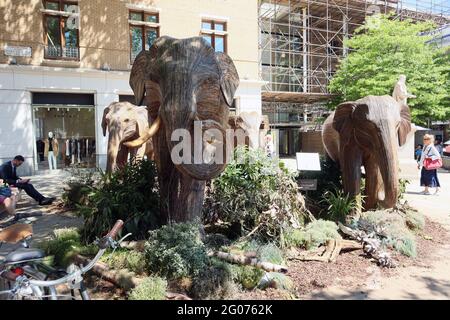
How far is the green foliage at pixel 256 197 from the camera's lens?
4.86m

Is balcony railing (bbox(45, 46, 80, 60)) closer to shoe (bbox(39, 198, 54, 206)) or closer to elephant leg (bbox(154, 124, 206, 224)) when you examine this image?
shoe (bbox(39, 198, 54, 206))

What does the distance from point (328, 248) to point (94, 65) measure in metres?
13.3

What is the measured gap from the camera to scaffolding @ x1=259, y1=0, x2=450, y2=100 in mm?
23047

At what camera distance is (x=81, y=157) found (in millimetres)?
15273

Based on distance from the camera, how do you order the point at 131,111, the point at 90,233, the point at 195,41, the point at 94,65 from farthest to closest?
the point at 94,65 < the point at 131,111 < the point at 90,233 < the point at 195,41

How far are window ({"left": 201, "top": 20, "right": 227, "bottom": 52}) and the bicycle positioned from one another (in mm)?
15236

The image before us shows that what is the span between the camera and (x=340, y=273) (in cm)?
418

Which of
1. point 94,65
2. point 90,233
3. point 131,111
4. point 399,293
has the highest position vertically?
point 94,65

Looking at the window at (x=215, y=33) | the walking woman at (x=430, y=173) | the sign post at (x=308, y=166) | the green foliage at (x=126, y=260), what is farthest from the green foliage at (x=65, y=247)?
the window at (x=215, y=33)

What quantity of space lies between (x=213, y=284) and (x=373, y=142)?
3225mm
